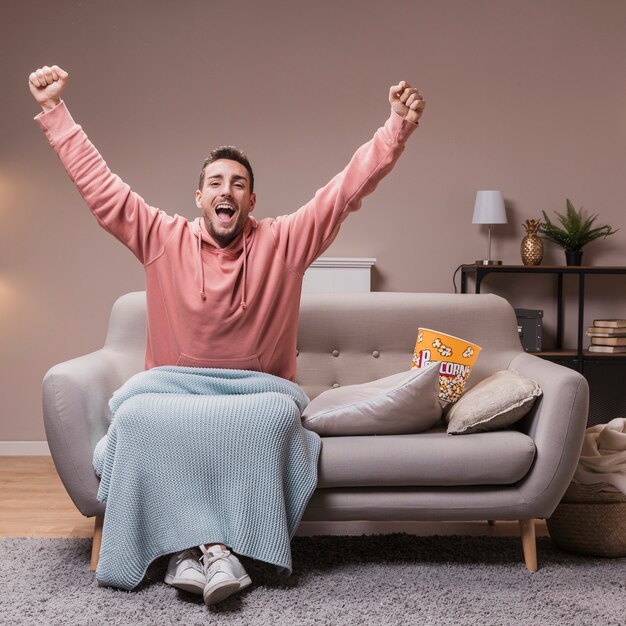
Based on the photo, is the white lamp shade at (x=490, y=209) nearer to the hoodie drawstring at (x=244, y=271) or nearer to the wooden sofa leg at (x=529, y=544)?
the hoodie drawstring at (x=244, y=271)

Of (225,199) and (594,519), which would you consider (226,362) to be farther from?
(594,519)

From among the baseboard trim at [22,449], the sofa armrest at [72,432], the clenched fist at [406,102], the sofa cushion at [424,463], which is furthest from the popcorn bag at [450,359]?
the baseboard trim at [22,449]

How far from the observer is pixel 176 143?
3773mm

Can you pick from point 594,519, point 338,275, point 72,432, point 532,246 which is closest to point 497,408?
point 594,519

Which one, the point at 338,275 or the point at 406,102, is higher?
the point at 406,102

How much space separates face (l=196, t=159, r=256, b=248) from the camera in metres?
2.29

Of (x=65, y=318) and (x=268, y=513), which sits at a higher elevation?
(x=65, y=318)

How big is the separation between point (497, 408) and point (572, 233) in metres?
1.84

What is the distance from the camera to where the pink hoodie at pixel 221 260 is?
88.0 inches

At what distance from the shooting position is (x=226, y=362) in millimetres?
2227

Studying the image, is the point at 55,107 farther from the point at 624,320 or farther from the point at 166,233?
the point at 624,320

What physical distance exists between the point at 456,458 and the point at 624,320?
6.26 ft

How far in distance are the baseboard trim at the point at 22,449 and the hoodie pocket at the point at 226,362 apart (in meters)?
1.85

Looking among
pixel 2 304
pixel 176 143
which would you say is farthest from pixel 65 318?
pixel 176 143
